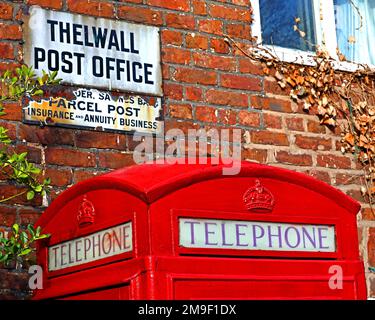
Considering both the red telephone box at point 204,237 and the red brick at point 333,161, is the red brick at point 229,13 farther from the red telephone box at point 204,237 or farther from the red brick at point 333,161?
the red telephone box at point 204,237

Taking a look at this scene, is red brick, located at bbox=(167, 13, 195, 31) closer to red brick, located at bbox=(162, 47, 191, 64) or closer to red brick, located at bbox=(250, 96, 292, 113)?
red brick, located at bbox=(162, 47, 191, 64)

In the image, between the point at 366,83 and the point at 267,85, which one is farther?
the point at 366,83

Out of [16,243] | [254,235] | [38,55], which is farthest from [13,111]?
[254,235]

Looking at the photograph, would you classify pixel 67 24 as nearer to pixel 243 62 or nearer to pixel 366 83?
pixel 243 62

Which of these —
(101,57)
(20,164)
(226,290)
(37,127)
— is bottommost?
(226,290)

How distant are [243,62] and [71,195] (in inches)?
74.7

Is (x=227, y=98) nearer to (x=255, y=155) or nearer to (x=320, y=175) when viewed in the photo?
(x=255, y=155)

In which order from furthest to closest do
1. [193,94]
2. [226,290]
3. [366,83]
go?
[366,83]
[193,94]
[226,290]

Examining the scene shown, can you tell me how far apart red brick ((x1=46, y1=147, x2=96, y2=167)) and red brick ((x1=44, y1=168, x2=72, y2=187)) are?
0.12 ft

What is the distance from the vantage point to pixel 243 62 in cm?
538

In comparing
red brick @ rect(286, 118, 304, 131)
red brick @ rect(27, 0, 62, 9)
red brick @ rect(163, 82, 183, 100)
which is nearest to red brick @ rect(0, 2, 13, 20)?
red brick @ rect(27, 0, 62, 9)

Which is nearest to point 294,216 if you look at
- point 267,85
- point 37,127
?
point 37,127

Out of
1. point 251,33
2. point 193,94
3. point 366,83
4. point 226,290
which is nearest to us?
point 226,290

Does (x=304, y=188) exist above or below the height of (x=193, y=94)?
below
